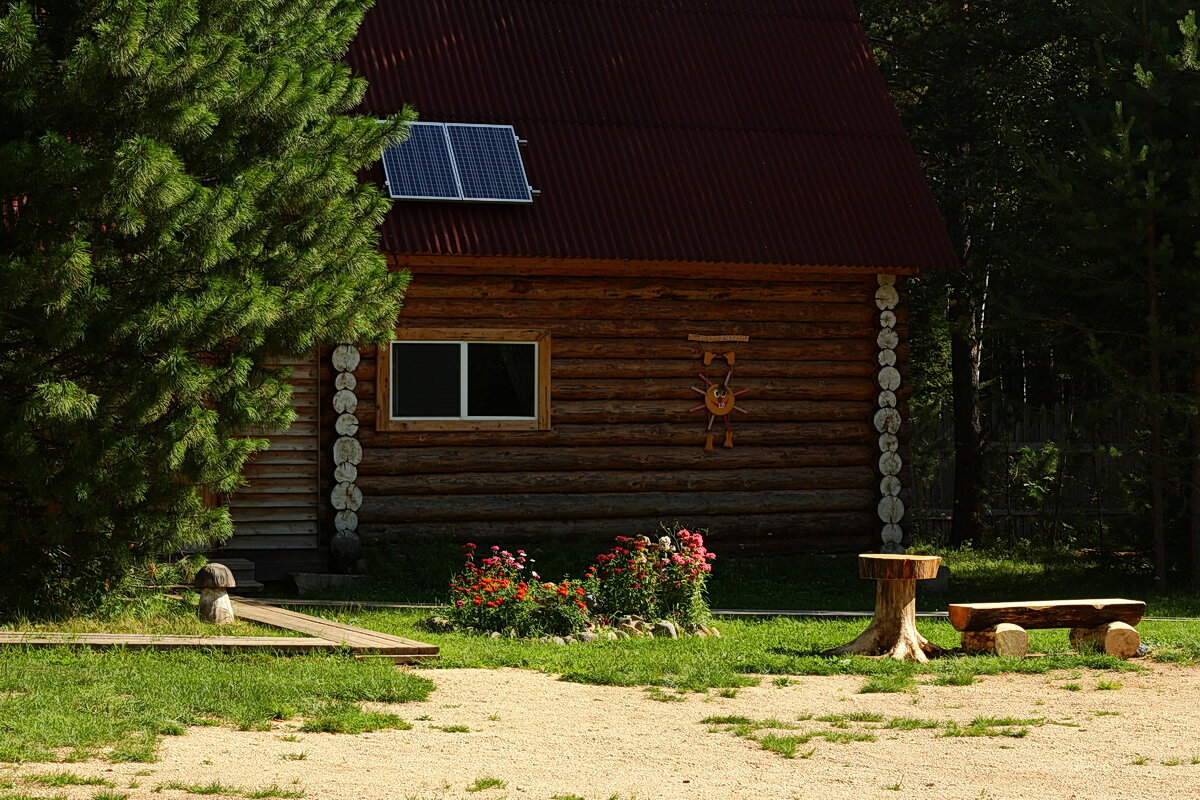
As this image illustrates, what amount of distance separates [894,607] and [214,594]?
519 centimetres

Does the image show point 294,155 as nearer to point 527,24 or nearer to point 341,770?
point 341,770

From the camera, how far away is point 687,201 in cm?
1717

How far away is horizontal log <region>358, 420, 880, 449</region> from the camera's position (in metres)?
16.3

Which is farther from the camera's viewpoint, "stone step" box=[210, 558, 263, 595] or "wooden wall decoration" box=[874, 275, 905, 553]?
"wooden wall decoration" box=[874, 275, 905, 553]

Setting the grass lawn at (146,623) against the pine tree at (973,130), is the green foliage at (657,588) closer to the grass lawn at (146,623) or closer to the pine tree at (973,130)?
the grass lawn at (146,623)

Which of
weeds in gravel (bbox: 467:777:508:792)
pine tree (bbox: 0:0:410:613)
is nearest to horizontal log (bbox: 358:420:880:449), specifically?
pine tree (bbox: 0:0:410:613)

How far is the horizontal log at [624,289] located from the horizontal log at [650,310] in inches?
2.4

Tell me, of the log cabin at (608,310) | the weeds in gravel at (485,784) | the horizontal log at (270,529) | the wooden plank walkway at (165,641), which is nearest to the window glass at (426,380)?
the log cabin at (608,310)

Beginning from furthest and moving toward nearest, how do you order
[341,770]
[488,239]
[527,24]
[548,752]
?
[527,24], [488,239], [548,752], [341,770]

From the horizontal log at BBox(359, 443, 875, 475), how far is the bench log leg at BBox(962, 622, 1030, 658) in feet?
19.9

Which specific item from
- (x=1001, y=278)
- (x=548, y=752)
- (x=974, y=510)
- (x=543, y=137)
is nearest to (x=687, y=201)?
(x=543, y=137)

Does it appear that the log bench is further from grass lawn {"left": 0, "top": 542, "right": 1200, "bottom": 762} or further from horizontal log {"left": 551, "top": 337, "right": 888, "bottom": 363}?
horizontal log {"left": 551, "top": 337, "right": 888, "bottom": 363}

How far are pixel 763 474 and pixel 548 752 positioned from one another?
9999 millimetres

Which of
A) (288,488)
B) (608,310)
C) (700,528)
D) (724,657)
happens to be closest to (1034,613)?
(724,657)
